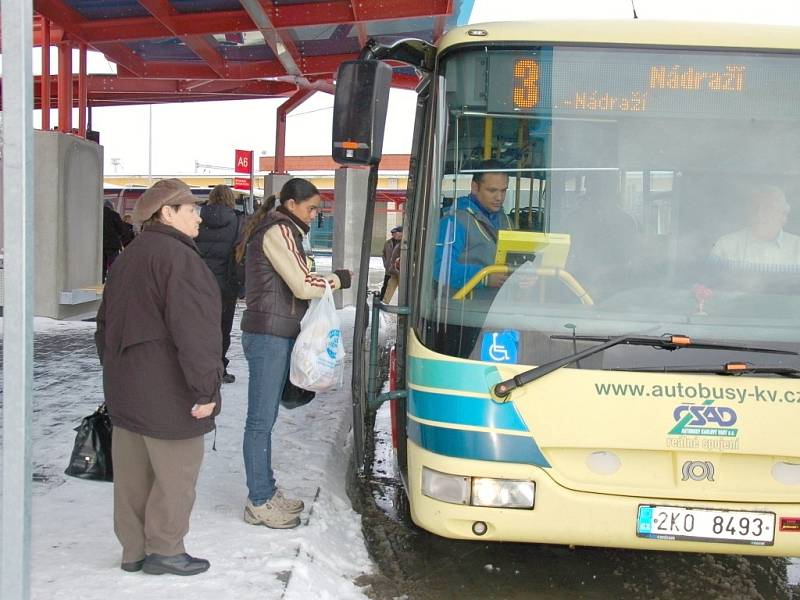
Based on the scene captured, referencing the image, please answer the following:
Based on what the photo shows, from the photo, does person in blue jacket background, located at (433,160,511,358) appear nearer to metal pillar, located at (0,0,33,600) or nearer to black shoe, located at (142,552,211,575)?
black shoe, located at (142,552,211,575)

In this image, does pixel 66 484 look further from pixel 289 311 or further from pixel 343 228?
pixel 343 228

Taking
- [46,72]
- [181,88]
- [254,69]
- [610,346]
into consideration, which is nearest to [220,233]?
[610,346]

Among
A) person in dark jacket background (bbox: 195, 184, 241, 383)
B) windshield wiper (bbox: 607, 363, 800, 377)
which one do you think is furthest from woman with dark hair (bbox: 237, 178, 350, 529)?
person in dark jacket background (bbox: 195, 184, 241, 383)

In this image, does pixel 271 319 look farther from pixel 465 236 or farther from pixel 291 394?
pixel 465 236

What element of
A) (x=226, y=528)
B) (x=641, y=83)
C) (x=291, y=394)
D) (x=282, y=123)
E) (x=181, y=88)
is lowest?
(x=226, y=528)

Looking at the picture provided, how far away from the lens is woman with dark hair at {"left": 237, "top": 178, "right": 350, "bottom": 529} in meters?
4.45

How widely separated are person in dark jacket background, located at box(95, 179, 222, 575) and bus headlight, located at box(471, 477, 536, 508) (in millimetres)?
1186

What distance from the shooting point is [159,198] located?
3.63 metres

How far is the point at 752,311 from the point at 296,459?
10.4ft

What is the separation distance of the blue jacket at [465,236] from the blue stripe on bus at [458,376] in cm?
43

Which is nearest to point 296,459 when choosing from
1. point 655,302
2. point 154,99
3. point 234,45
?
point 655,302

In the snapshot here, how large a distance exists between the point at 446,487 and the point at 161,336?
1.39 metres

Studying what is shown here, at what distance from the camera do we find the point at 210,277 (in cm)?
364

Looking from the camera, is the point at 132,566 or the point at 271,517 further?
the point at 271,517
